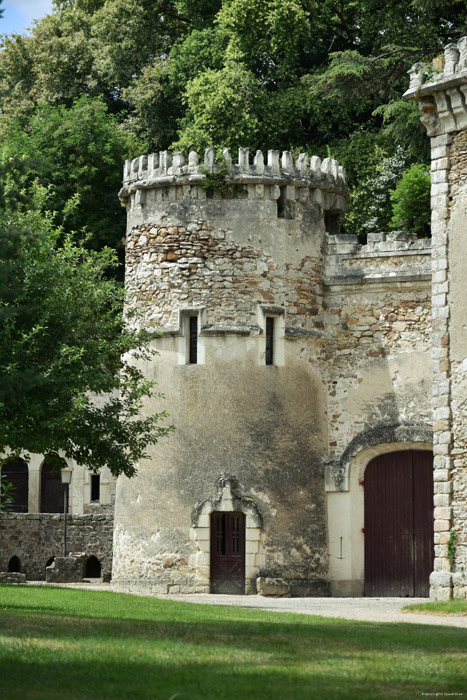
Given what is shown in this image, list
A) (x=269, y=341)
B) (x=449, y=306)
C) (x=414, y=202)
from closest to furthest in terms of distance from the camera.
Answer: (x=449, y=306), (x=269, y=341), (x=414, y=202)

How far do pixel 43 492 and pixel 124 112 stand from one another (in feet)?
40.2

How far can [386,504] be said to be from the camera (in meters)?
24.2

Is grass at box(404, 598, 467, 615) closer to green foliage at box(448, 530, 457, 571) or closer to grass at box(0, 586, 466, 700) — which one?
green foliage at box(448, 530, 457, 571)

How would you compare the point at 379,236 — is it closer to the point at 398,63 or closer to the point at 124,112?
the point at 398,63

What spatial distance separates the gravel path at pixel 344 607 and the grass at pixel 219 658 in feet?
5.96

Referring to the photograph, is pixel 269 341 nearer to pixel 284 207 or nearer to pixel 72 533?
pixel 284 207

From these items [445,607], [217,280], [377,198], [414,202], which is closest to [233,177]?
[217,280]

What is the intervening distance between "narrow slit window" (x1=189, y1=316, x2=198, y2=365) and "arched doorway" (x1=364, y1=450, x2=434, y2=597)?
13.5 ft

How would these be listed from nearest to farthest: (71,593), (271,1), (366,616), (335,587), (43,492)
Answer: (366,616) → (71,593) → (335,587) → (271,1) → (43,492)

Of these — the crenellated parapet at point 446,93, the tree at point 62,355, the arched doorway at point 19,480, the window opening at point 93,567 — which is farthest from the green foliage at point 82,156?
the crenellated parapet at point 446,93

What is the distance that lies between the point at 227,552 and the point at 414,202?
32.0ft

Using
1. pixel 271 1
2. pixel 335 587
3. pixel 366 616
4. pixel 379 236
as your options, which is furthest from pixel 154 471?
pixel 271 1

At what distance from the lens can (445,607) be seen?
1778cm

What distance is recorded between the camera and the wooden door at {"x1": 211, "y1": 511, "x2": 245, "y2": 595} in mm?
23625
